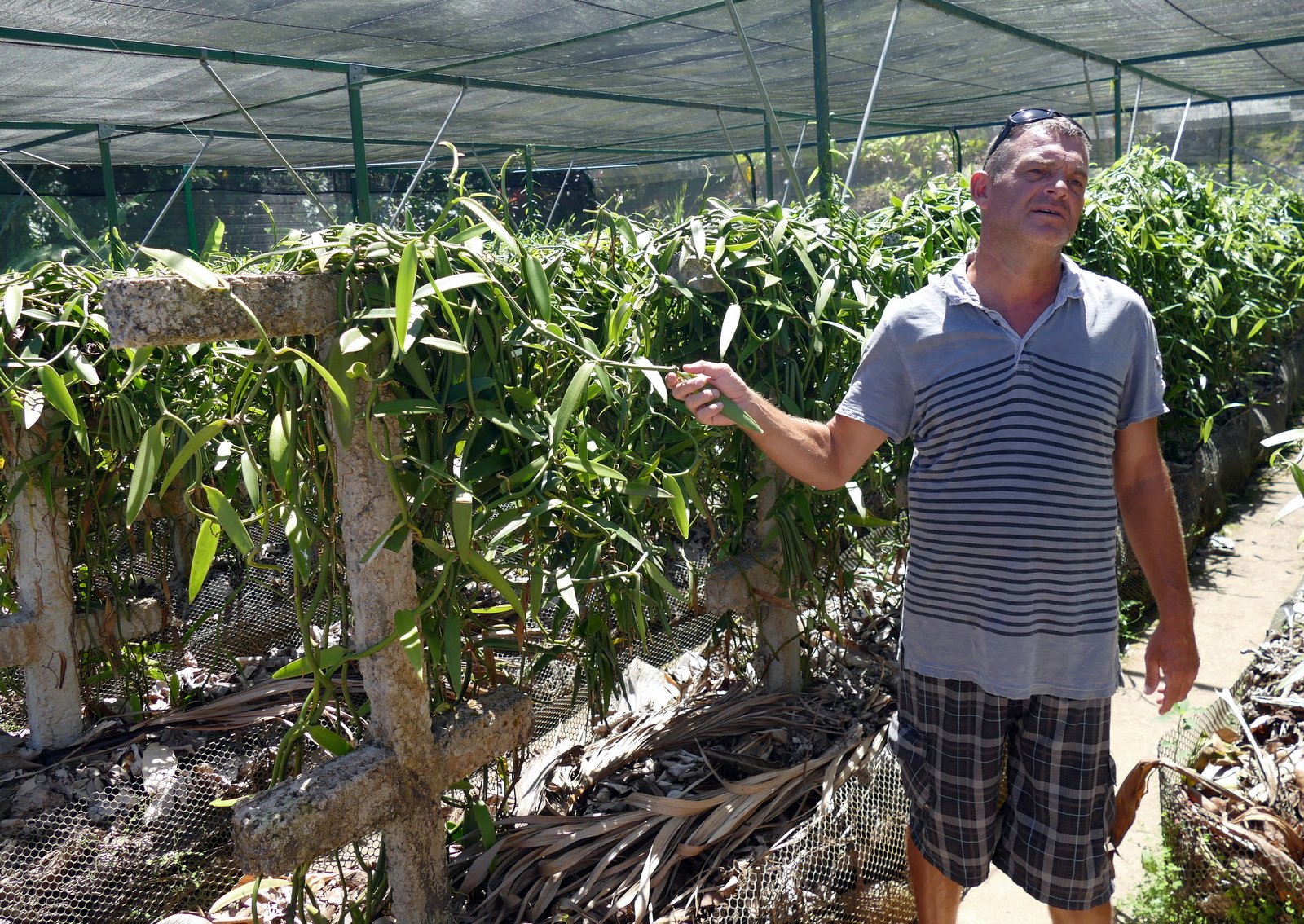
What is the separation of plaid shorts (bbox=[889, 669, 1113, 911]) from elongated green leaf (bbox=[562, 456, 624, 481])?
64 centimetres

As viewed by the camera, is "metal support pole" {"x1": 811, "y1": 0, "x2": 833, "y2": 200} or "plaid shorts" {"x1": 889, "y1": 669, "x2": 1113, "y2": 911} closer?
"plaid shorts" {"x1": 889, "y1": 669, "x2": 1113, "y2": 911}

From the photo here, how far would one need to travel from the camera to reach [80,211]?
397 inches

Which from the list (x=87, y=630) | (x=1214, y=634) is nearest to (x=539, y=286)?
(x=87, y=630)

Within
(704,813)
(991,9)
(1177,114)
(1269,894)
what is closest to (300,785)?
(704,813)

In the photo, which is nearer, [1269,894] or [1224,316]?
[1269,894]

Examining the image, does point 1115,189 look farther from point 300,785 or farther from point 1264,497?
point 300,785

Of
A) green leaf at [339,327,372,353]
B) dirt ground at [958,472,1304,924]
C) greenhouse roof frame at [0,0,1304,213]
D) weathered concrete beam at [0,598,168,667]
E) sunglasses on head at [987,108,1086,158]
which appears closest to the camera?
green leaf at [339,327,372,353]

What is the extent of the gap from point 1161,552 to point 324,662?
3.95 ft

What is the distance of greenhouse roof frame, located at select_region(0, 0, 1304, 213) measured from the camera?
3939 millimetres

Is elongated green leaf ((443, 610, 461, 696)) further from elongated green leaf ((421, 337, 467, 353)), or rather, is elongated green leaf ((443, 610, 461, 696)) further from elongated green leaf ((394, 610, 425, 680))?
elongated green leaf ((421, 337, 467, 353))

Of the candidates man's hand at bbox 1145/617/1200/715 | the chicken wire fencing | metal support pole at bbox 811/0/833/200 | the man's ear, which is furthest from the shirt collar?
metal support pole at bbox 811/0/833/200

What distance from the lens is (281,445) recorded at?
3.51 ft

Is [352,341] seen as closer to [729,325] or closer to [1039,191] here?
[729,325]

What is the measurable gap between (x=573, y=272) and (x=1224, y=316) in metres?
2.70
